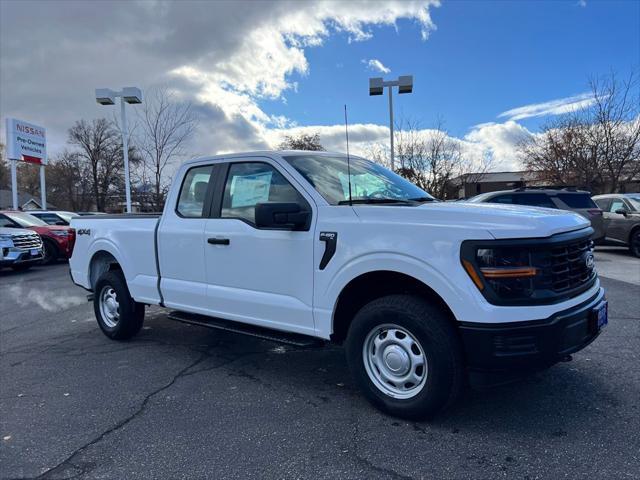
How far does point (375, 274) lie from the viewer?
11.2 ft

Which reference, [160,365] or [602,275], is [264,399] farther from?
[602,275]

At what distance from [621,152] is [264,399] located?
88.6ft

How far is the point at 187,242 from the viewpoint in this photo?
457 centimetres

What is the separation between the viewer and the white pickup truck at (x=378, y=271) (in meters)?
2.90

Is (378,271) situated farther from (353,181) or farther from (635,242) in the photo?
(635,242)

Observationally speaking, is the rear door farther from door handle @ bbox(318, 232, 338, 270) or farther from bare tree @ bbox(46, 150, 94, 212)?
bare tree @ bbox(46, 150, 94, 212)

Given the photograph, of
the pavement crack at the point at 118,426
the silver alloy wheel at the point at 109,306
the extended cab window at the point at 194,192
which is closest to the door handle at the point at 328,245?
the extended cab window at the point at 194,192

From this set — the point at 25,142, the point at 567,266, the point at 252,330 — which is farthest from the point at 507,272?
the point at 25,142

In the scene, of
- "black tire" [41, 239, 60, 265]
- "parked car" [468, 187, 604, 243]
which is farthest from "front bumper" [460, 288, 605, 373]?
"black tire" [41, 239, 60, 265]

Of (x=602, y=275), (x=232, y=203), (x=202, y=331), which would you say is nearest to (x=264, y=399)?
(x=232, y=203)

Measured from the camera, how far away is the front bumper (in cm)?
287

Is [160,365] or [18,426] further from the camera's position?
[160,365]

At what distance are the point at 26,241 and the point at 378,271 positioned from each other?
12.1 metres

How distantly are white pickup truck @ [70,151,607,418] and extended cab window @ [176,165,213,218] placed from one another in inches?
0.7
